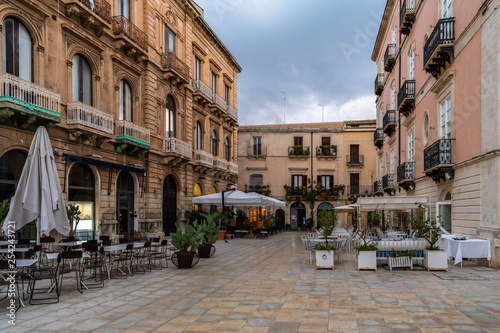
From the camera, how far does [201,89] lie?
27.6m

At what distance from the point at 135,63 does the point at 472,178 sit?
49.9ft

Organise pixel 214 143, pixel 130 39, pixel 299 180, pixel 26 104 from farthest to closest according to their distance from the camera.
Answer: pixel 299 180, pixel 214 143, pixel 130 39, pixel 26 104

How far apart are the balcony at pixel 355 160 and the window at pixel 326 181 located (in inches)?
89.2

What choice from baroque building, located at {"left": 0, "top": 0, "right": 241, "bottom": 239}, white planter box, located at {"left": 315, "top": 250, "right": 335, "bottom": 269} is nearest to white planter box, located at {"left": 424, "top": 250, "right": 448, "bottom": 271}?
white planter box, located at {"left": 315, "top": 250, "right": 335, "bottom": 269}

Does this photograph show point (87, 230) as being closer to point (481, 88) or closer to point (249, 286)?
point (249, 286)

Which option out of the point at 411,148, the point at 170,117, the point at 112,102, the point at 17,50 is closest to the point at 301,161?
the point at 170,117

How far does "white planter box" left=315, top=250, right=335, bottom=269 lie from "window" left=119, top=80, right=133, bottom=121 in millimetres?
11861

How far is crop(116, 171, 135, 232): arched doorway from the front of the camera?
61.2ft

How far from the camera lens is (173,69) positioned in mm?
22688

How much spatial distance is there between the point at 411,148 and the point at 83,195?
15674 millimetres

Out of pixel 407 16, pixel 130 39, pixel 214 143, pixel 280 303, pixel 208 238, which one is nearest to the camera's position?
pixel 280 303

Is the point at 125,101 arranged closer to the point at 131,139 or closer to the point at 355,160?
the point at 131,139

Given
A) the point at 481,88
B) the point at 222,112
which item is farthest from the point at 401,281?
the point at 222,112

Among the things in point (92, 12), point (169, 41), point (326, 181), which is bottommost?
point (326, 181)
